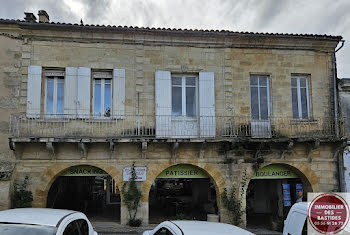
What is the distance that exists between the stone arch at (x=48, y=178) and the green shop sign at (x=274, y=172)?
503 cm

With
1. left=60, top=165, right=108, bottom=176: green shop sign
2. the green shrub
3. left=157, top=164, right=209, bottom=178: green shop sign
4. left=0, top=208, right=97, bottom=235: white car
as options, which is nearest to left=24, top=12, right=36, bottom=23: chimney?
left=60, top=165, right=108, bottom=176: green shop sign

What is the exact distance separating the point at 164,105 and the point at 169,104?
18cm

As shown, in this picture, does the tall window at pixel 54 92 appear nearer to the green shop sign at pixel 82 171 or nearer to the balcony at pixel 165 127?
the balcony at pixel 165 127

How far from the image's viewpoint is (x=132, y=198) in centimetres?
1034

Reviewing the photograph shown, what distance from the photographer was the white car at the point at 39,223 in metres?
4.50

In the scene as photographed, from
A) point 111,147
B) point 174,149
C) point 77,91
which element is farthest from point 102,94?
point 174,149

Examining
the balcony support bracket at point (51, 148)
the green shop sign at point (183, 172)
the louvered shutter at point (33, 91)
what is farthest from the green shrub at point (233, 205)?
the louvered shutter at point (33, 91)

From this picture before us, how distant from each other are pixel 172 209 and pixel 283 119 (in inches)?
267

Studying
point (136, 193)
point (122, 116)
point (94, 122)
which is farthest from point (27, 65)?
point (136, 193)

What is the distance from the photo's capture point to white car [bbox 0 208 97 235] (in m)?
4.50

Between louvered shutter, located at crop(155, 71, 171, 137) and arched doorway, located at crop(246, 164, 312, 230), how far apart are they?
3.70 metres

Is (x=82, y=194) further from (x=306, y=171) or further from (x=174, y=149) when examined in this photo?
(x=306, y=171)

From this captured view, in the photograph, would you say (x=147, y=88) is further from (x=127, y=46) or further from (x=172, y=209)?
(x=172, y=209)

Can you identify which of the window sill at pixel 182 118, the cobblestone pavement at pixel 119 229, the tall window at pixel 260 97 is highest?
the tall window at pixel 260 97
